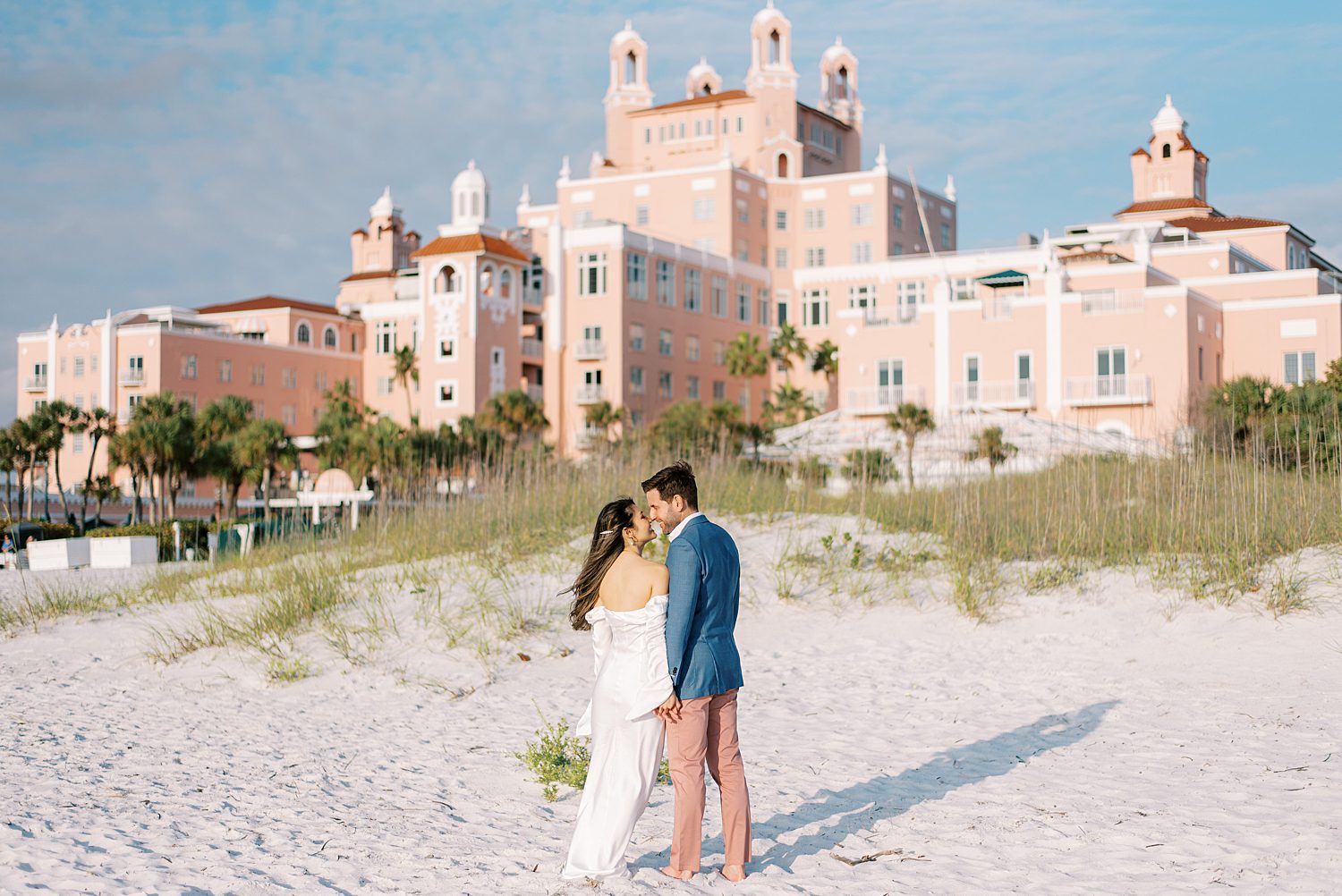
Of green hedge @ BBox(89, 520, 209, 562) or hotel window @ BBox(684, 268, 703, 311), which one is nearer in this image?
green hedge @ BBox(89, 520, 209, 562)

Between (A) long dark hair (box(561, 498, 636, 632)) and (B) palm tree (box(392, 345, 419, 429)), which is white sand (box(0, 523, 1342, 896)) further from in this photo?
(B) palm tree (box(392, 345, 419, 429))

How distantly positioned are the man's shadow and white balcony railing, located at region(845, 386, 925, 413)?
4198 cm

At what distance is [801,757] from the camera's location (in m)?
9.27

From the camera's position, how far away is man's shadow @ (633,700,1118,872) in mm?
7254

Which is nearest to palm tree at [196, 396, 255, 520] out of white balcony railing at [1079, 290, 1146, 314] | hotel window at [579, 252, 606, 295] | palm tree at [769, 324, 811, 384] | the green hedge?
the green hedge

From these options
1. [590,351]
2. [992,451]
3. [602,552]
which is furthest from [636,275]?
A: [602,552]

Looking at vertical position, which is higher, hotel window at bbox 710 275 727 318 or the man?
hotel window at bbox 710 275 727 318

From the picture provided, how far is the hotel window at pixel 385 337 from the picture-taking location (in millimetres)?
76250

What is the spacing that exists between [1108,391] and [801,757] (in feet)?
140

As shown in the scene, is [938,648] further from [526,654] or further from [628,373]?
[628,373]

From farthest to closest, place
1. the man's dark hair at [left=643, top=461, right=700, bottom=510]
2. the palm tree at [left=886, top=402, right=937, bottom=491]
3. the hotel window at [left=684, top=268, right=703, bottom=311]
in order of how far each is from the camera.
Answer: the hotel window at [left=684, top=268, right=703, bottom=311]
the palm tree at [left=886, top=402, right=937, bottom=491]
the man's dark hair at [left=643, top=461, right=700, bottom=510]

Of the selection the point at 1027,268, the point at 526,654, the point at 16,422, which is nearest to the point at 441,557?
the point at 526,654

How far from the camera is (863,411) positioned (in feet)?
173

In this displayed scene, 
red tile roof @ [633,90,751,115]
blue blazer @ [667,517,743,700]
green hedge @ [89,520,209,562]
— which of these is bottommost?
green hedge @ [89,520,209,562]
